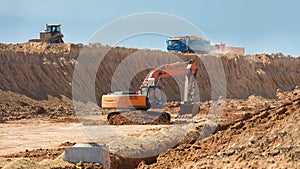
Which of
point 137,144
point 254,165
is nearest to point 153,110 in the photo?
point 137,144

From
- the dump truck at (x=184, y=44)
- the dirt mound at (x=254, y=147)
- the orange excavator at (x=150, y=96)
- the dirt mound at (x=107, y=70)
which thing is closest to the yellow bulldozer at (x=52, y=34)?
the dirt mound at (x=107, y=70)

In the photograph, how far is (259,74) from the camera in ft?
147

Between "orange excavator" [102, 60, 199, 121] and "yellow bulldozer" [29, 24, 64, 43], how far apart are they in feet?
64.6

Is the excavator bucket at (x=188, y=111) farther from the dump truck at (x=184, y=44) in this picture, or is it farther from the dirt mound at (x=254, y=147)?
the dump truck at (x=184, y=44)

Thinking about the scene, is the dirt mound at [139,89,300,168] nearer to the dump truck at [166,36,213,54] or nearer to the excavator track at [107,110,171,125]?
the excavator track at [107,110,171,125]

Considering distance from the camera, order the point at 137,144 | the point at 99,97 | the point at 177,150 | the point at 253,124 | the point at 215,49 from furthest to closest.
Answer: the point at 215,49, the point at 99,97, the point at 137,144, the point at 177,150, the point at 253,124

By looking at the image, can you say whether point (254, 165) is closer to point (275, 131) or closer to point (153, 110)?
point (275, 131)

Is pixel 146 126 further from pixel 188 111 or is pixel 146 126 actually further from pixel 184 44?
pixel 184 44

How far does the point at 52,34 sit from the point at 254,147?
114ft

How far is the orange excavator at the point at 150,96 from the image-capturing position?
19.1 metres

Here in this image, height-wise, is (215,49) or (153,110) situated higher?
(215,49)

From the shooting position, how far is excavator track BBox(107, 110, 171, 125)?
20469 millimetres

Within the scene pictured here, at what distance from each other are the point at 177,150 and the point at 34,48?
2796 centimetres

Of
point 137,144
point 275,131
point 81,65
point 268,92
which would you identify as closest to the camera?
point 275,131
